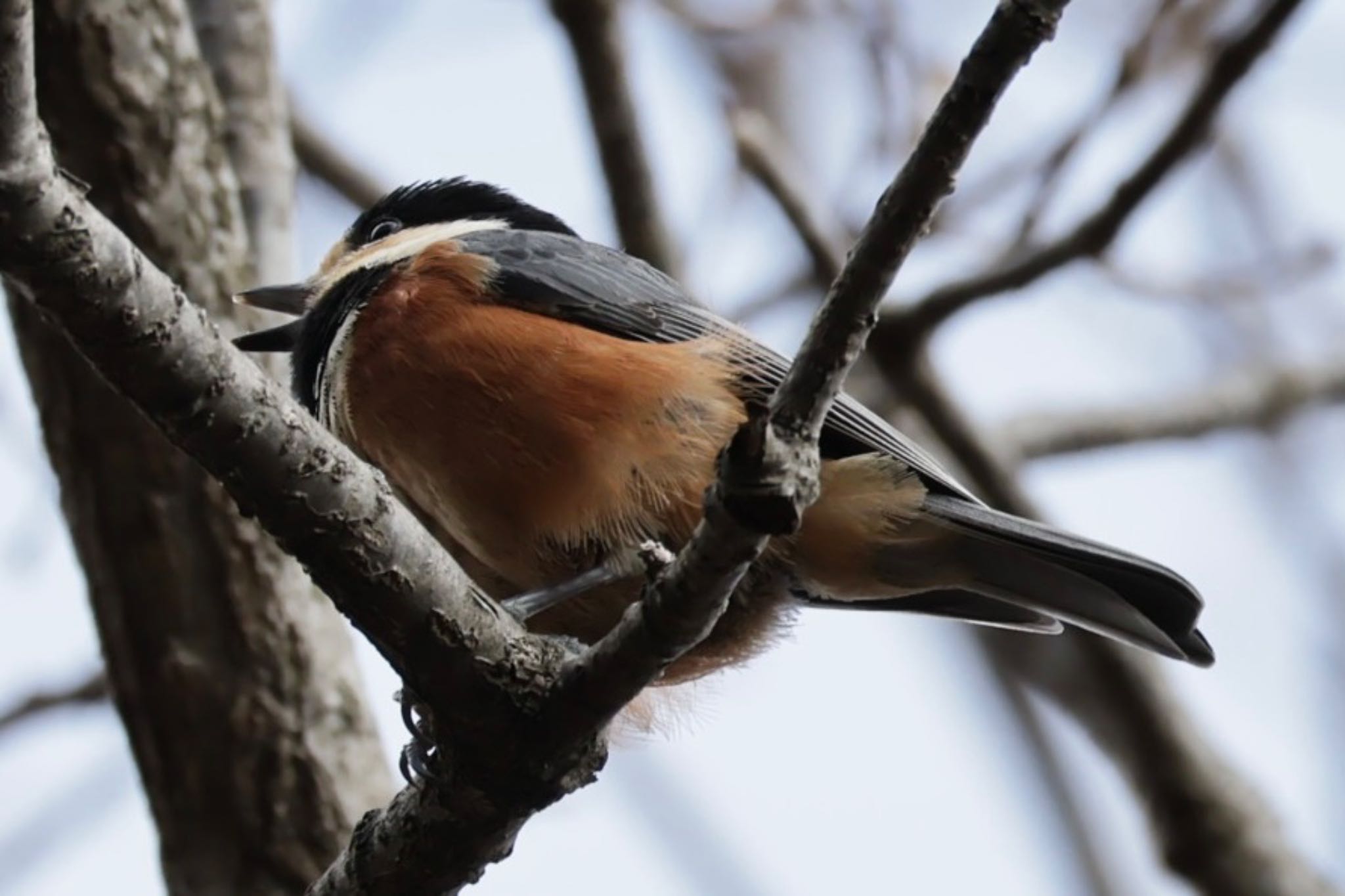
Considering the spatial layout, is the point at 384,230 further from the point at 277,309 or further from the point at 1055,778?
the point at 1055,778

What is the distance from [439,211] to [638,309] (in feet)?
3.12

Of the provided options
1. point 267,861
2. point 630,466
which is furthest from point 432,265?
point 267,861

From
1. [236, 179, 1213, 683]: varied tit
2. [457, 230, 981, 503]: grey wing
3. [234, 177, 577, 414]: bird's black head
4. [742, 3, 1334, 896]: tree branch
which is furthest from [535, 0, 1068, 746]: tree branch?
[742, 3, 1334, 896]: tree branch

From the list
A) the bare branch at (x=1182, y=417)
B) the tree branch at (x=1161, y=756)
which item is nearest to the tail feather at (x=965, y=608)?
the tree branch at (x=1161, y=756)

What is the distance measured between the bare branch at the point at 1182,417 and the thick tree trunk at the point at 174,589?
2.52m

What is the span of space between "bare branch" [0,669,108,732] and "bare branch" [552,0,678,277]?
75.2 inches

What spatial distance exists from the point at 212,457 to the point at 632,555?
1.03 m

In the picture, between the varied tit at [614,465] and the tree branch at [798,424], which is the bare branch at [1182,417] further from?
the tree branch at [798,424]

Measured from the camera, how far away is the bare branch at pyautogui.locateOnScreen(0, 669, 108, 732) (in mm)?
4719

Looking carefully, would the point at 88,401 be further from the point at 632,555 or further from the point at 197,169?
the point at 632,555

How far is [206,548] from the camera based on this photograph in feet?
13.0

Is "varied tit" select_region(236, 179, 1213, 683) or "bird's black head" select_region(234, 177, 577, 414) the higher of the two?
"bird's black head" select_region(234, 177, 577, 414)

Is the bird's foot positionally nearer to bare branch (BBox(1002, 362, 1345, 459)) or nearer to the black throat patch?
the black throat patch

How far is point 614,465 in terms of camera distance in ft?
10.8
